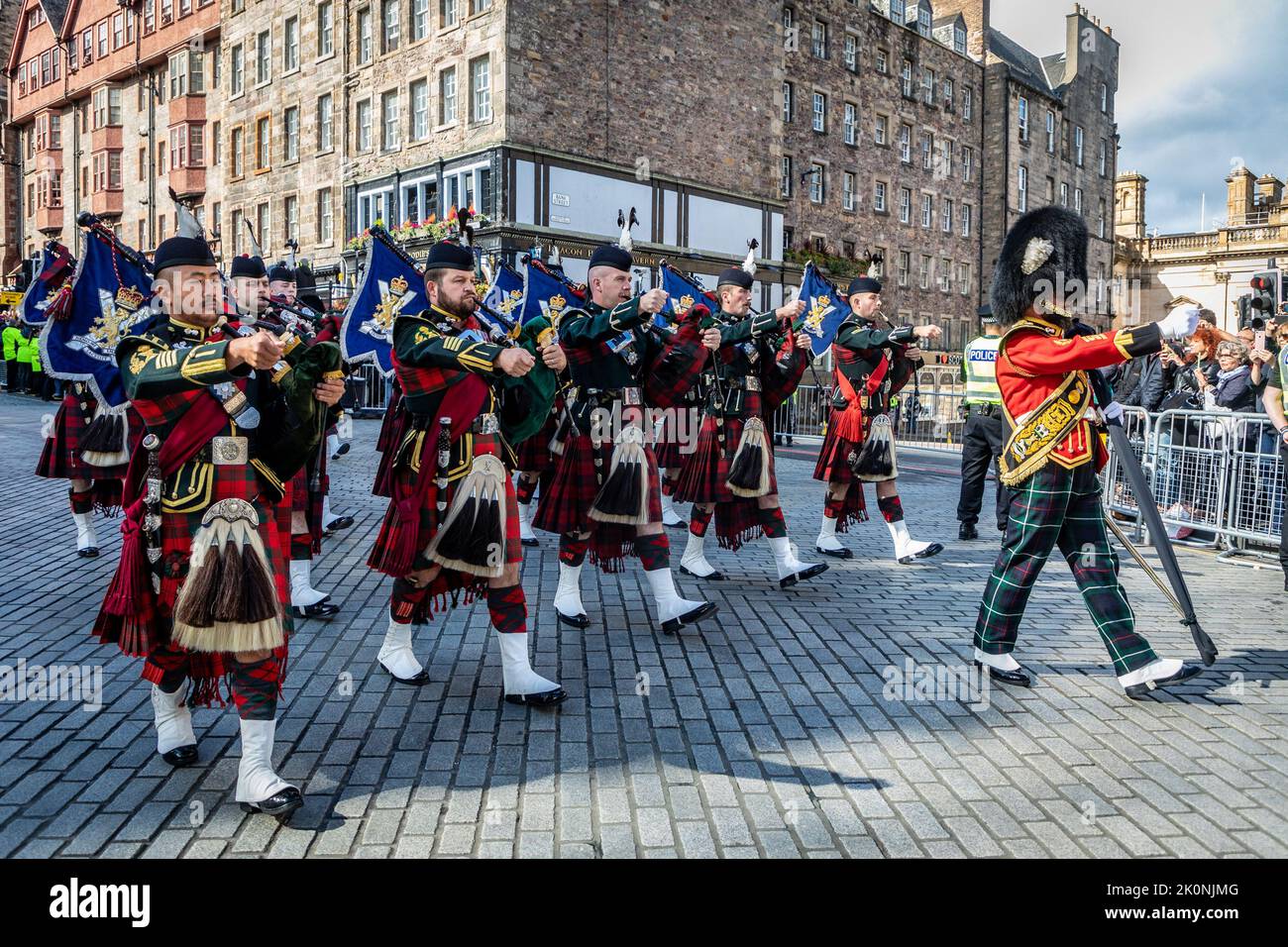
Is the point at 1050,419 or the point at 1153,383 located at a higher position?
the point at 1153,383

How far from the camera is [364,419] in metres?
23.6

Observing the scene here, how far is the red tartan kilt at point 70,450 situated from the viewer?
7.68m

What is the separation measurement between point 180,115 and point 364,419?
24.6m

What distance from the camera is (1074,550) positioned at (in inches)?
193

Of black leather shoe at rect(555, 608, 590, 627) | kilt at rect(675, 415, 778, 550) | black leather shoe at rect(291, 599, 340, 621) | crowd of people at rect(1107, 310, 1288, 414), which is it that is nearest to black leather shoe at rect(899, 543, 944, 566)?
kilt at rect(675, 415, 778, 550)

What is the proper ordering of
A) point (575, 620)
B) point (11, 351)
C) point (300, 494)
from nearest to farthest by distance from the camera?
point (575, 620)
point (300, 494)
point (11, 351)

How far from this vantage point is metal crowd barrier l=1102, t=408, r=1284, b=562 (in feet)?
29.4

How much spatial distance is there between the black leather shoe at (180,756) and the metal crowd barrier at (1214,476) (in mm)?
8377

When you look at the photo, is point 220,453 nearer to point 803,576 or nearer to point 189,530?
point 189,530

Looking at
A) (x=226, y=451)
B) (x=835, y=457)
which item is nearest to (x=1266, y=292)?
(x=835, y=457)

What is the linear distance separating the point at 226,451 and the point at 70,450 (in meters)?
5.20

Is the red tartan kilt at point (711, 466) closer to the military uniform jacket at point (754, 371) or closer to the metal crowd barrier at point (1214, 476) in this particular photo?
the military uniform jacket at point (754, 371)

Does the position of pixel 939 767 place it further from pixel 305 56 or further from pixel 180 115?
pixel 180 115

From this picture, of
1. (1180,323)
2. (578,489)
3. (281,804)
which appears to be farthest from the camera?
(578,489)
